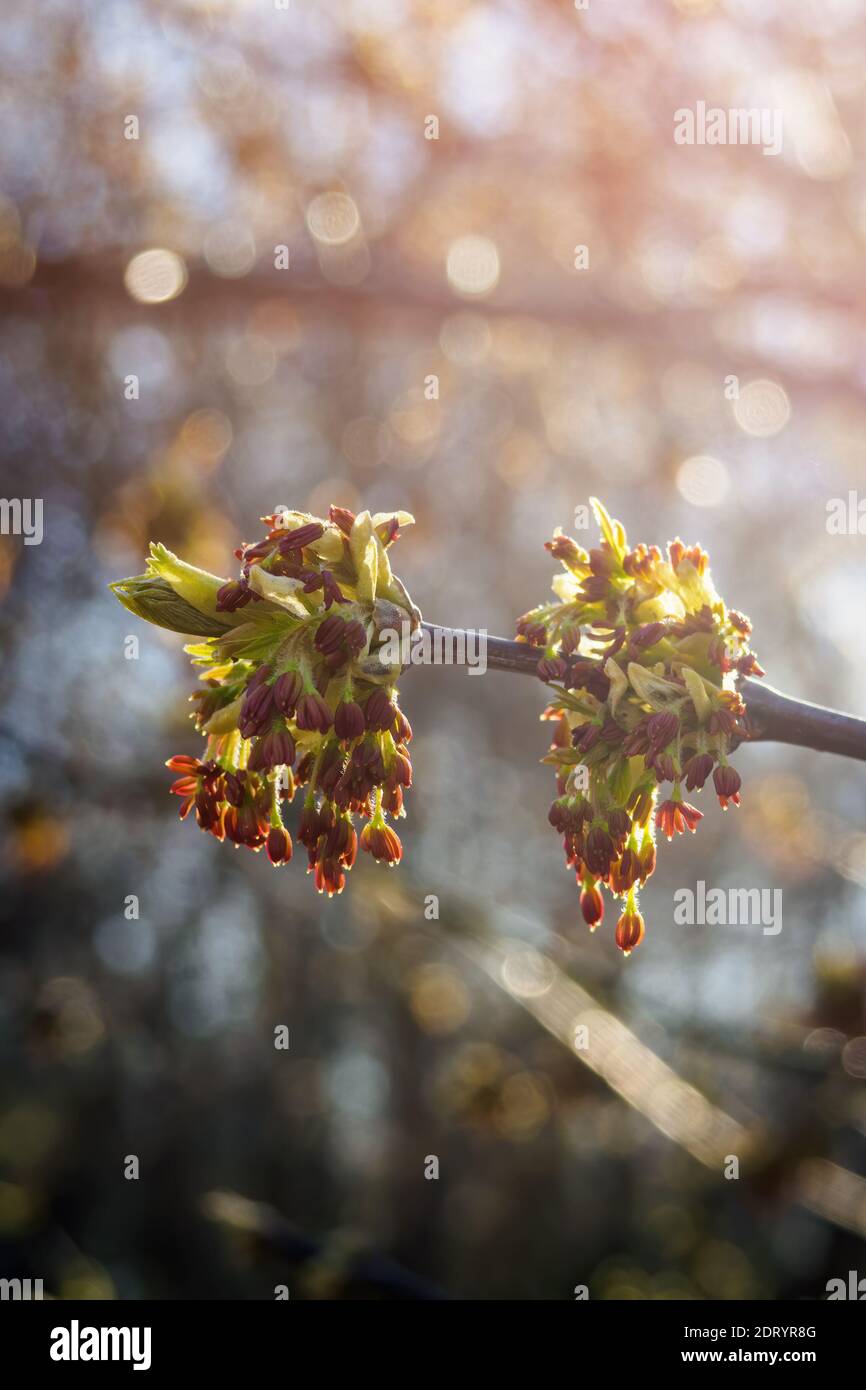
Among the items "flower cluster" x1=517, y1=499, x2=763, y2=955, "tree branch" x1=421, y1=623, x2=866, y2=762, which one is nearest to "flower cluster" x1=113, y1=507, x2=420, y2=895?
"tree branch" x1=421, y1=623, x2=866, y2=762

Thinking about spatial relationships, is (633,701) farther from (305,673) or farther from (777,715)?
(305,673)

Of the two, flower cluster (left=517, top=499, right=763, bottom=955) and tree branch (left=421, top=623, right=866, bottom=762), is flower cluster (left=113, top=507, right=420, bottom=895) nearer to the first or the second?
tree branch (left=421, top=623, right=866, bottom=762)

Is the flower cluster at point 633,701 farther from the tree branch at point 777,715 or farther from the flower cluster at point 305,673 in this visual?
the flower cluster at point 305,673

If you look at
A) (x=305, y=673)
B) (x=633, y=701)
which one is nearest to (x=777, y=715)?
(x=633, y=701)

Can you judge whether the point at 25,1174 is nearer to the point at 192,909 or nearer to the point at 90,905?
the point at 90,905

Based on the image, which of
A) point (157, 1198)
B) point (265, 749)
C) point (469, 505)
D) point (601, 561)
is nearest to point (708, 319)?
point (601, 561)

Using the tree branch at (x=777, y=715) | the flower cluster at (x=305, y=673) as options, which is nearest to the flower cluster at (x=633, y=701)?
the tree branch at (x=777, y=715)
